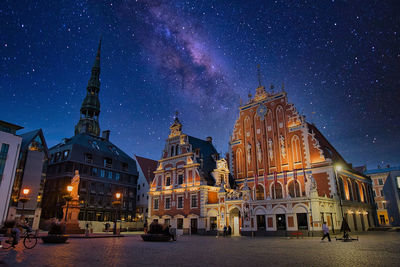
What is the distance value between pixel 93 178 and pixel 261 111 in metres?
33.1

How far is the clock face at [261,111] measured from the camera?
38.2 m

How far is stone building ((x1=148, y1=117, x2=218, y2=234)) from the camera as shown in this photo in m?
38.1

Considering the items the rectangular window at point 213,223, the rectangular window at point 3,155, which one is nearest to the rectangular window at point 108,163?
the rectangular window at point 3,155

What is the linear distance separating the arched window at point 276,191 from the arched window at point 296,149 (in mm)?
3751

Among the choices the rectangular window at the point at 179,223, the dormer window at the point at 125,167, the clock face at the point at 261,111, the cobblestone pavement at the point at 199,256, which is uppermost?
the clock face at the point at 261,111

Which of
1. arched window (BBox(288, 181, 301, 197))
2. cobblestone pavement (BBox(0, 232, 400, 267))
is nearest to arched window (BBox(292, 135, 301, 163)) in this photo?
arched window (BBox(288, 181, 301, 197))

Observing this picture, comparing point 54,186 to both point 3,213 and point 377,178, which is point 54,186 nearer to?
point 3,213

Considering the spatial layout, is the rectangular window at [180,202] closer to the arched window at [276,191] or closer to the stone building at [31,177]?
the arched window at [276,191]

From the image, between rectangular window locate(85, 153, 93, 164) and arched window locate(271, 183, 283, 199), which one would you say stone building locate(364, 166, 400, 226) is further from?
rectangular window locate(85, 153, 93, 164)

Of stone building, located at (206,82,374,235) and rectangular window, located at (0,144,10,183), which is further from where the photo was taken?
rectangular window, located at (0,144,10,183)

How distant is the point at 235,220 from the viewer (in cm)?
3441

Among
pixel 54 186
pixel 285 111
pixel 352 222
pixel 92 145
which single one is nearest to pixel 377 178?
pixel 352 222

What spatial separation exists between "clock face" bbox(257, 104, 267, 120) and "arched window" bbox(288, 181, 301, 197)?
989 cm

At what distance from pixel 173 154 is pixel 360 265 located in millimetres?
35807
